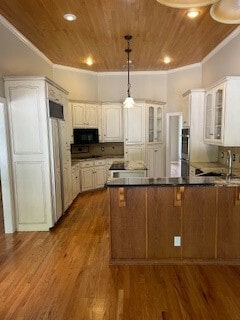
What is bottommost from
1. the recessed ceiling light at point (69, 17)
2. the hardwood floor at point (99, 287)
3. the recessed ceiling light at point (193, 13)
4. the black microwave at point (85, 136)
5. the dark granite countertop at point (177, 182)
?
the hardwood floor at point (99, 287)

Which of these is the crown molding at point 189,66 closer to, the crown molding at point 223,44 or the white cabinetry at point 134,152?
the crown molding at point 223,44

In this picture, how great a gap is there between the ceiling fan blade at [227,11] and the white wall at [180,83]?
427 centimetres

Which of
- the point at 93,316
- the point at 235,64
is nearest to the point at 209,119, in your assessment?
the point at 235,64

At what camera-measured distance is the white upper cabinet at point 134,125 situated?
627cm

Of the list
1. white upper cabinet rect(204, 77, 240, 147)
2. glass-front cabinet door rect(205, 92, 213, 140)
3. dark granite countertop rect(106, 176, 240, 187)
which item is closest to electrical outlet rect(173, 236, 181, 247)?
dark granite countertop rect(106, 176, 240, 187)

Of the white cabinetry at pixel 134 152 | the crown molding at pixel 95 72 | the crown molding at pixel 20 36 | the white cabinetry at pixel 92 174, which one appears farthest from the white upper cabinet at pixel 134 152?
the crown molding at pixel 20 36

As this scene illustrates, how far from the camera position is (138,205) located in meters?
2.77

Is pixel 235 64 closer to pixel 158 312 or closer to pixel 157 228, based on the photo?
pixel 157 228

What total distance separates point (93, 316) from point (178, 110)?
5.56m

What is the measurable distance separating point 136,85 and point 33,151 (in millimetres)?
3999

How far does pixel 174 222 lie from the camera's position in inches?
110

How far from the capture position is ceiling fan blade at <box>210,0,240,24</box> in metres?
1.86

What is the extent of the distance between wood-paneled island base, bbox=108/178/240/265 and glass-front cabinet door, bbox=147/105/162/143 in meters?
3.76

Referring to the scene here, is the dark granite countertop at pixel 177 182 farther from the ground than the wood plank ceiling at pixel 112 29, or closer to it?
closer to it
